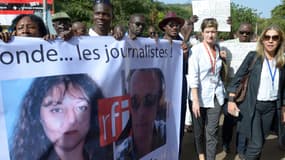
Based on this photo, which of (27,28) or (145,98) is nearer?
(27,28)

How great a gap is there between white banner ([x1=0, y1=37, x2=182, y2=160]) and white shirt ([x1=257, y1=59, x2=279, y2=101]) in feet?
3.16

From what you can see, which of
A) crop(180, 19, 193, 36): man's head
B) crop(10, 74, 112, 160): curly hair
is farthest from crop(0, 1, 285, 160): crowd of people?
crop(10, 74, 112, 160): curly hair

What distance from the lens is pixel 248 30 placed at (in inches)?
212

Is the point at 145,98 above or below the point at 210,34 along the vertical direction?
below

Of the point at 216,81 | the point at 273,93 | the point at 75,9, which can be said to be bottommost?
the point at 273,93

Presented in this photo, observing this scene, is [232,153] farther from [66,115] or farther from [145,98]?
[66,115]

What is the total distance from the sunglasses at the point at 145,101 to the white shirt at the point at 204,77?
0.63 m

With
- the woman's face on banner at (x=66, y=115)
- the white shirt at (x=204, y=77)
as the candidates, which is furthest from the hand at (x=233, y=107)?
the woman's face on banner at (x=66, y=115)

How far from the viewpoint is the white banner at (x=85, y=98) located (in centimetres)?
266

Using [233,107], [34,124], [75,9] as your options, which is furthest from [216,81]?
[75,9]

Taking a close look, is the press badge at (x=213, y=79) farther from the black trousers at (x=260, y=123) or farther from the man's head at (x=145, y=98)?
the man's head at (x=145, y=98)

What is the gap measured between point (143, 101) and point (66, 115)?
0.97 meters

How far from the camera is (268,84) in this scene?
4191mm

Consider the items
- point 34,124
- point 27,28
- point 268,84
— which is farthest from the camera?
point 268,84
